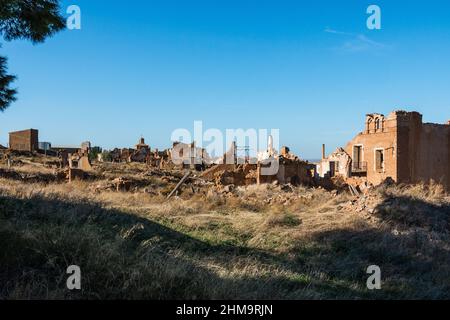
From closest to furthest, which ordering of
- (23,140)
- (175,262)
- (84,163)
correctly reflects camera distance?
(175,262) < (84,163) < (23,140)

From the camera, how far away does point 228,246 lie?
7.25 meters

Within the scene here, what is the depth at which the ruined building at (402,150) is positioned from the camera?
29.1m

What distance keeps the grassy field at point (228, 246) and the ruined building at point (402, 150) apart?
60.0 ft

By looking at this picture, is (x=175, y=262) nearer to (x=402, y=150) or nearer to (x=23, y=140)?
(x=402, y=150)

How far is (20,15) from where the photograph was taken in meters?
5.77

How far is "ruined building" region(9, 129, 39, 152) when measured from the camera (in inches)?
1312

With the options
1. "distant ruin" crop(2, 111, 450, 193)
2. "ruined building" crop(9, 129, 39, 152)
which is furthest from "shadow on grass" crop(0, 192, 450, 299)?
"ruined building" crop(9, 129, 39, 152)

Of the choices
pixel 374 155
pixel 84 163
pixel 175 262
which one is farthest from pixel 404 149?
pixel 175 262

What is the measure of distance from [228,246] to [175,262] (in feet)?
8.83

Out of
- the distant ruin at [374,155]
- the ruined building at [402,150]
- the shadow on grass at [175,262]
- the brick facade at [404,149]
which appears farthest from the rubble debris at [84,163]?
the brick facade at [404,149]

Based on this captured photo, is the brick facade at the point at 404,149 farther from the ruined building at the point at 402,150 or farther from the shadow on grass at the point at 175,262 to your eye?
the shadow on grass at the point at 175,262

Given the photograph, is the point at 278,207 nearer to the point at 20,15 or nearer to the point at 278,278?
the point at 278,278
